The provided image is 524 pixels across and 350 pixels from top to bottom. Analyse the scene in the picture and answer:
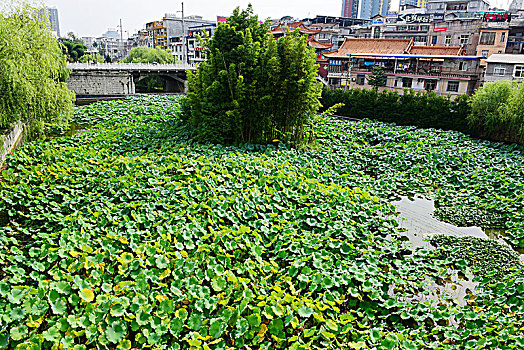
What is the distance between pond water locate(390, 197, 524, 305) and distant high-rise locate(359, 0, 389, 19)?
11375 centimetres

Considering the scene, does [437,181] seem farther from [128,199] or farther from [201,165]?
[128,199]

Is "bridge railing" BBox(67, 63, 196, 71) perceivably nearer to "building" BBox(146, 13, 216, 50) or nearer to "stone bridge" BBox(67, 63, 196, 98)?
"stone bridge" BBox(67, 63, 196, 98)

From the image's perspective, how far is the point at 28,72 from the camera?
10133 millimetres

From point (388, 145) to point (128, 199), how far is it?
30.3ft

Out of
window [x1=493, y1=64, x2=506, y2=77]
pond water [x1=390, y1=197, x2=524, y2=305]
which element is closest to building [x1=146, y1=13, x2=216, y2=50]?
window [x1=493, y1=64, x2=506, y2=77]

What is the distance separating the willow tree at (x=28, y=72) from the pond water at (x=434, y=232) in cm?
1052

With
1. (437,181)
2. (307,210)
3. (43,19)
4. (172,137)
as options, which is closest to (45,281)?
(307,210)

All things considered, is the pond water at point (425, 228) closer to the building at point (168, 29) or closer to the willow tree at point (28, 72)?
the willow tree at point (28, 72)

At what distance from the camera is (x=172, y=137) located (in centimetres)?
1186

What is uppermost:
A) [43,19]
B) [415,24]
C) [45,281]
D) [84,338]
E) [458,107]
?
[415,24]

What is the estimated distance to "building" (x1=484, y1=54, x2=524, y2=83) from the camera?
2078 centimetres

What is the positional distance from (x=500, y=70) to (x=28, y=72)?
24.0 m

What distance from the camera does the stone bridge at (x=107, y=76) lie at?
Answer: 2583 cm

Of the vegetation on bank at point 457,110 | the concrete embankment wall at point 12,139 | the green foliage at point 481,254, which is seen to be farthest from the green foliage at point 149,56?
the green foliage at point 481,254
